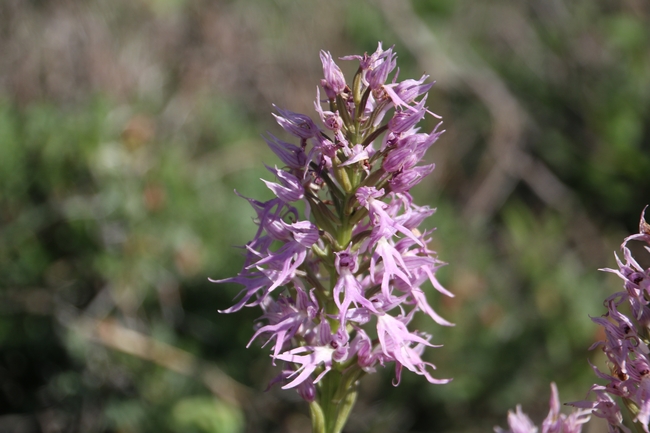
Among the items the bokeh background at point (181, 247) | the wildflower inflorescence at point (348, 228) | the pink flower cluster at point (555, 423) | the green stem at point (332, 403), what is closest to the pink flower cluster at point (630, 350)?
the pink flower cluster at point (555, 423)

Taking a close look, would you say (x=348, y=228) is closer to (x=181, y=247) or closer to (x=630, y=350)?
(x=630, y=350)

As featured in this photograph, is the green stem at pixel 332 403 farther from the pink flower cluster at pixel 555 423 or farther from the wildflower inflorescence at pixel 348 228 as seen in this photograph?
the pink flower cluster at pixel 555 423

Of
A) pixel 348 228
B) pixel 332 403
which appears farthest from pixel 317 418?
pixel 348 228

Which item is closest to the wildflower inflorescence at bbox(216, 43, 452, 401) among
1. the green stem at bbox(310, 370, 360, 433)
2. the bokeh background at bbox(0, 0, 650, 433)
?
the green stem at bbox(310, 370, 360, 433)

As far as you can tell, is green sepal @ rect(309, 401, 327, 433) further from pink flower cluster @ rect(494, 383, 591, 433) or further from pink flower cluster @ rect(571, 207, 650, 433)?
pink flower cluster @ rect(571, 207, 650, 433)

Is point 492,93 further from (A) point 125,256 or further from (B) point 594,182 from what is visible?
(A) point 125,256

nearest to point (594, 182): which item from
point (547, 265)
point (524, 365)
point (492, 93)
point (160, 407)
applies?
point (492, 93)
